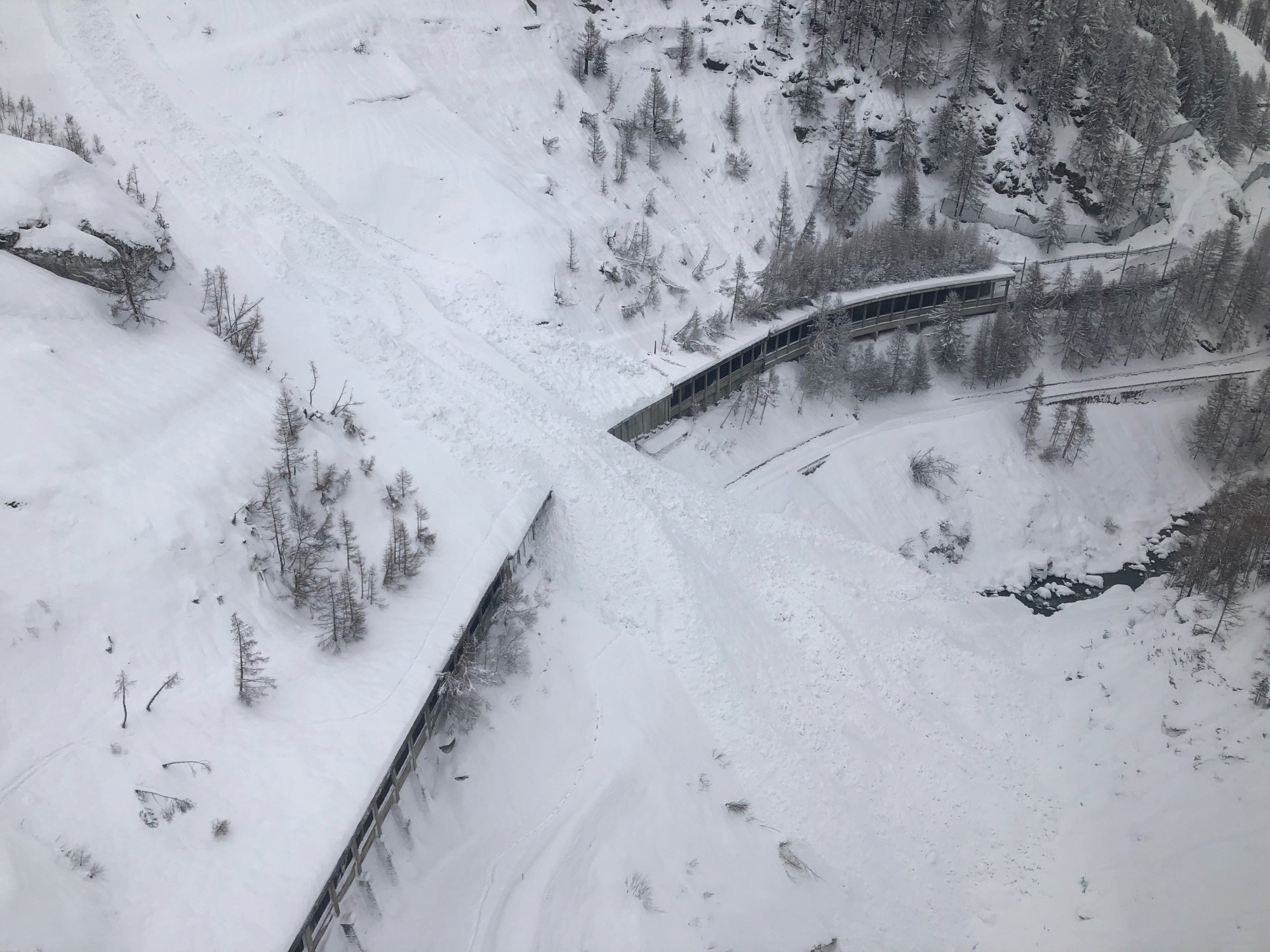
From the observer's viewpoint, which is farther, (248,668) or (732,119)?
(732,119)

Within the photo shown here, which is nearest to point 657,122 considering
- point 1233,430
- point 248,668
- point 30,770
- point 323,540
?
point 1233,430

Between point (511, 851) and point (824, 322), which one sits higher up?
point (824, 322)

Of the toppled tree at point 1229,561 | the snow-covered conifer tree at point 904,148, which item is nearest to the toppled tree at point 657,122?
the snow-covered conifer tree at point 904,148

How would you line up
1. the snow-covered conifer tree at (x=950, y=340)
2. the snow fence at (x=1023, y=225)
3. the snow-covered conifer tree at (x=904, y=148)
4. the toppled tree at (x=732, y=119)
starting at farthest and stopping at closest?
the snow fence at (x=1023, y=225)
the snow-covered conifer tree at (x=904, y=148)
the toppled tree at (x=732, y=119)
the snow-covered conifer tree at (x=950, y=340)

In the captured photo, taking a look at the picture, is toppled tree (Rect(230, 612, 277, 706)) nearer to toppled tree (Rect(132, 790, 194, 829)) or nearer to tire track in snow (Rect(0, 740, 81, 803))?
toppled tree (Rect(132, 790, 194, 829))

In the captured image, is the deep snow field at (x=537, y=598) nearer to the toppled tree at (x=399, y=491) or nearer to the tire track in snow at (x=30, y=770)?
the tire track in snow at (x=30, y=770)

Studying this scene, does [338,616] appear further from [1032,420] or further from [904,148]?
[904,148]

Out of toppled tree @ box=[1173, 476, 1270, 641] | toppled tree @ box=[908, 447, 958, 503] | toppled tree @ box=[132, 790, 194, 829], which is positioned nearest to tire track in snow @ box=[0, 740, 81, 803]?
toppled tree @ box=[132, 790, 194, 829]
